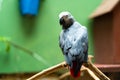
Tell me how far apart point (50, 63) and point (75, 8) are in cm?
28

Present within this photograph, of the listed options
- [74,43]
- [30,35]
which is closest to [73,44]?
[74,43]

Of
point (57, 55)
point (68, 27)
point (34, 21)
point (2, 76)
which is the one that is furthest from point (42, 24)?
point (68, 27)

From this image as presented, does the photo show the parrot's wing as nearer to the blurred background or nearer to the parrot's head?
the parrot's head

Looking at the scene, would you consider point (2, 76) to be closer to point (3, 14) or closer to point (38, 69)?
point (38, 69)

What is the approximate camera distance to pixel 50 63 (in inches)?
59.4

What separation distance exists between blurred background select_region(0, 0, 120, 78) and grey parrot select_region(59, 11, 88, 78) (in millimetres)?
635

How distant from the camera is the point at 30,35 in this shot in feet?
4.84

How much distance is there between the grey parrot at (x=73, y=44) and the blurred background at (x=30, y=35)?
2.08 feet

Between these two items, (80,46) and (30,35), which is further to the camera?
(30,35)

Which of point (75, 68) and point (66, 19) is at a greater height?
point (66, 19)

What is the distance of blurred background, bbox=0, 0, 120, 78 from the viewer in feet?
4.75

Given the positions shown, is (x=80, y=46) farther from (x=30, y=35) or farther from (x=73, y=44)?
(x=30, y=35)

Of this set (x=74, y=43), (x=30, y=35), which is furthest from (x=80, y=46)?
(x=30, y=35)

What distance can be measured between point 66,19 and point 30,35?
0.66m
